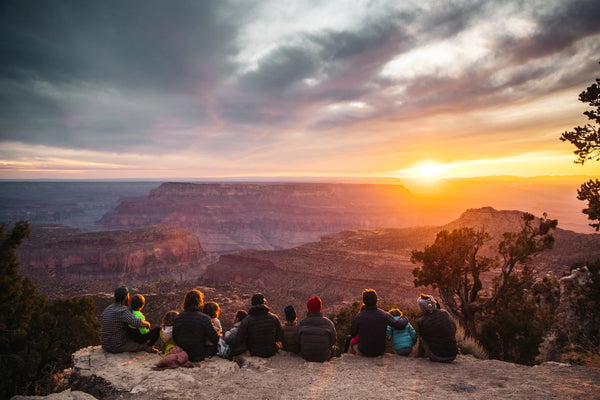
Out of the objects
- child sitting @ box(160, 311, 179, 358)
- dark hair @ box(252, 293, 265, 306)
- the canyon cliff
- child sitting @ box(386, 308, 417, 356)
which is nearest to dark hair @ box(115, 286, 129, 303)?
child sitting @ box(160, 311, 179, 358)

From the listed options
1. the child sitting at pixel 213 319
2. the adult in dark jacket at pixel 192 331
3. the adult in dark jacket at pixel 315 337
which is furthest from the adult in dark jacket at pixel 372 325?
the adult in dark jacket at pixel 192 331

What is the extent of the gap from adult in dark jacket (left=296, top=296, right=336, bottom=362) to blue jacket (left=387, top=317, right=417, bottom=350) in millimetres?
1803

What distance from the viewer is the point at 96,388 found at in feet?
18.2

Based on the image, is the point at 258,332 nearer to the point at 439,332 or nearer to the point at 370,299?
the point at 370,299

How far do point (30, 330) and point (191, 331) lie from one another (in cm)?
1273

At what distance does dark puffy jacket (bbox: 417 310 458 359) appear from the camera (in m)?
7.16

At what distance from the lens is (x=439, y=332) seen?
7.21 metres

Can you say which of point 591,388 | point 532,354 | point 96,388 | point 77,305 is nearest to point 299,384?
point 96,388

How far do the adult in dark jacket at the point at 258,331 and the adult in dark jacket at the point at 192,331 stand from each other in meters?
0.72

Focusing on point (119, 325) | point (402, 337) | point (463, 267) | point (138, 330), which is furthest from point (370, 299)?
point (463, 267)

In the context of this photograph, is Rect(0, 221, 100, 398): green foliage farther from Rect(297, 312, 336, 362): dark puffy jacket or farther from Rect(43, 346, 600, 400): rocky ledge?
Rect(297, 312, 336, 362): dark puffy jacket

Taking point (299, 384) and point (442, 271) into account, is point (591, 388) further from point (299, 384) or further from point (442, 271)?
point (442, 271)

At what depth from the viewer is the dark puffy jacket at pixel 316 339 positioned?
23.2 feet

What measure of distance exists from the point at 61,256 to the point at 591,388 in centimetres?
8593
